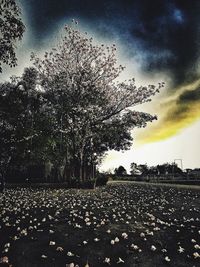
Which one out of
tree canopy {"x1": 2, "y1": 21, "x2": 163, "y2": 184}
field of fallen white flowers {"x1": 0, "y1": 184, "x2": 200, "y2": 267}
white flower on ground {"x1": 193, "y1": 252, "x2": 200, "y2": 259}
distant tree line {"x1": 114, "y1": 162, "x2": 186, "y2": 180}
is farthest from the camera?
distant tree line {"x1": 114, "y1": 162, "x2": 186, "y2": 180}

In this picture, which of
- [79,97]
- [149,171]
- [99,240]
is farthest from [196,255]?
[149,171]

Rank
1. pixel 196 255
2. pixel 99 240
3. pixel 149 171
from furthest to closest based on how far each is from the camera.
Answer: pixel 149 171
pixel 99 240
pixel 196 255

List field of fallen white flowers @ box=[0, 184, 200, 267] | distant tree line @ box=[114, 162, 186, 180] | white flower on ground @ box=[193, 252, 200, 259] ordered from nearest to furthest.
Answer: field of fallen white flowers @ box=[0, 184, 200, 267] < white flower on ground @ box=[193, 252, 200, 259] < distant tree line @ box=[114, 162, 186, 180]

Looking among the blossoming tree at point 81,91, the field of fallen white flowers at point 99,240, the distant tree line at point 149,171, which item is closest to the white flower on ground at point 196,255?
the field of fallen white flowers at point 99,240

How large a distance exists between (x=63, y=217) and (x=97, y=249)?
419cm

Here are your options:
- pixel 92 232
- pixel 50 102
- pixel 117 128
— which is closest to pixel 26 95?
pixel 50 102

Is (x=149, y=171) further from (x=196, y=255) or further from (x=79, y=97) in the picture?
(x=196, y=255)

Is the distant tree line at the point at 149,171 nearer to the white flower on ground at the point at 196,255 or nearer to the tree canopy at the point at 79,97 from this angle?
the tree canopy at the point at 79,97

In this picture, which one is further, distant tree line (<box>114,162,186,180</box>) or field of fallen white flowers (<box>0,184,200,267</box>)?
distant tree line (<box>114,162,186,180</box>)

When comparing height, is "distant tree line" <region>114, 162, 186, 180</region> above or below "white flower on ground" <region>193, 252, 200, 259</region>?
above

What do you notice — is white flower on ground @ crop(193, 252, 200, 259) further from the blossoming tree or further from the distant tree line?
the distant tree line

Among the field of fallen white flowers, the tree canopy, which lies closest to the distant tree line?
the tree canopy

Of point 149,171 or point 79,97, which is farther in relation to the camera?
point 149,171

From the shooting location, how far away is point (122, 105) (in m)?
32.5
